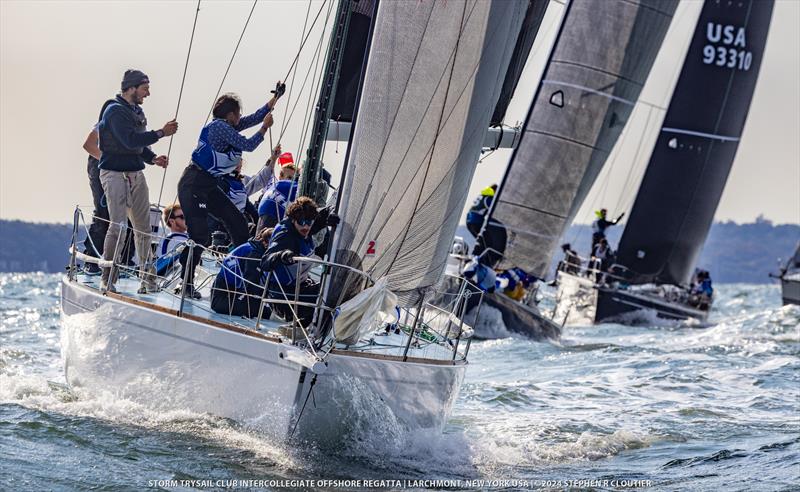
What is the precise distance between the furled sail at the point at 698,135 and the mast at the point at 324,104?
1838 cm

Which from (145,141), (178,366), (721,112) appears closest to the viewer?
(178,366)

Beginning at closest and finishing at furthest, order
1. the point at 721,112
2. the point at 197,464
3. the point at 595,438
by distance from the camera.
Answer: the point at 197,464 → the point at 595,438 → the point at 721,112

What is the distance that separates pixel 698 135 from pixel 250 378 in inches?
811

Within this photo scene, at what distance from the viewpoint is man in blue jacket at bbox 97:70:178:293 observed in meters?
8.30

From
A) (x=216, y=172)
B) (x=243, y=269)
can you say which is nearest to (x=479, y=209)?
(x=216, y=172)

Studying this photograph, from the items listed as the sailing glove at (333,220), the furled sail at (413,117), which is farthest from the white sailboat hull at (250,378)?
the sailing glove at (333,220)

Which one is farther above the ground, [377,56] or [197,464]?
[377,56]

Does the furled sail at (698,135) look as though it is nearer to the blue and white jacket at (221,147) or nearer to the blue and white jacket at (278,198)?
the blue and white jacket at (278,198)

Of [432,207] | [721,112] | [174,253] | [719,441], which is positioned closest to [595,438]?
[719,441]

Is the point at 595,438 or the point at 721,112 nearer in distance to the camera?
the point at 595,438

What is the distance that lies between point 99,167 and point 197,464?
298 cm

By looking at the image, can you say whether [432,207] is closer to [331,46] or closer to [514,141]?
[331,46]

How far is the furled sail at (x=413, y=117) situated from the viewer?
6789 mm

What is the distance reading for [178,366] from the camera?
6.99 metres
